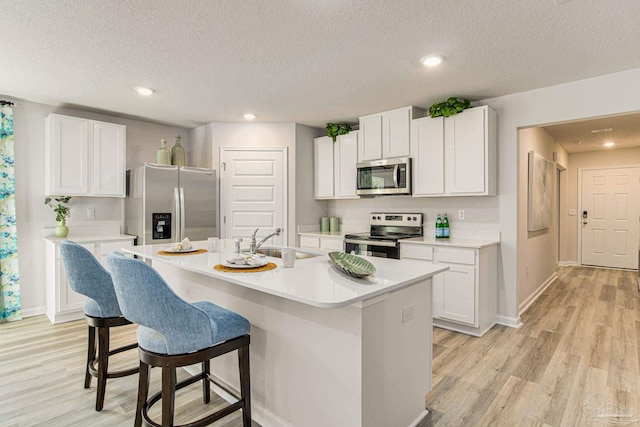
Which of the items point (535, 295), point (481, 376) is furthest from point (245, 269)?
point (535, 295)

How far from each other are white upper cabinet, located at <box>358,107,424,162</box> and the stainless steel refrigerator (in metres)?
2.07

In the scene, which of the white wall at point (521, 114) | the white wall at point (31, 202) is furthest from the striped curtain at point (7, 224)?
the white wall at point (521, 114)

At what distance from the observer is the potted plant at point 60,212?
398 centimetres

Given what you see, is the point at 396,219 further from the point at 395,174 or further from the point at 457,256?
the point at 457,256

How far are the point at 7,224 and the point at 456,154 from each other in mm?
4842

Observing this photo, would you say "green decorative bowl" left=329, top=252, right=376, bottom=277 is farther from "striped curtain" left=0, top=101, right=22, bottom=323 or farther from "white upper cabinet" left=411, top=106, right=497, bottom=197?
"striped curtain" left=0, top=101, right=22, bottom=323

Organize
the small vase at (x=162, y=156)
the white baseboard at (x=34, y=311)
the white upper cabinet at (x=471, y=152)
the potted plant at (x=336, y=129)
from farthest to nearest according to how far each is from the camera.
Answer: the potted plant at (x=336, y=129)
the small vase at (x=162, y=156)
the white baseboard at (x=34, y=311)
the white upper cabinet at (x=471, y=152)

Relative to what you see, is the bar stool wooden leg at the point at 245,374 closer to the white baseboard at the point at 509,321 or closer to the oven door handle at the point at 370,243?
the oven door handle at the point at 370,243

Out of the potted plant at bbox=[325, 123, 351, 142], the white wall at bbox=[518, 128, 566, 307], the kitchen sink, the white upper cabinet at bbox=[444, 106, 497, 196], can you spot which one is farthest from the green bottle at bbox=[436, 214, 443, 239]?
the kitchen sink

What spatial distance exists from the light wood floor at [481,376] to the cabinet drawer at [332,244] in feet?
5.13

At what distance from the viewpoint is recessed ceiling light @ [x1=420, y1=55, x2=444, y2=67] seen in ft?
8.92

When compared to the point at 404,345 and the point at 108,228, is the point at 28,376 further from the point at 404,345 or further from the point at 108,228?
the point at 404,345

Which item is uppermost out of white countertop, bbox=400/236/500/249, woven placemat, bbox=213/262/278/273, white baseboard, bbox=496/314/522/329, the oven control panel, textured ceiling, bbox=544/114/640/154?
textured ceiling, bbox=544/114/640/154

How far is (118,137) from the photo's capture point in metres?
4.28
